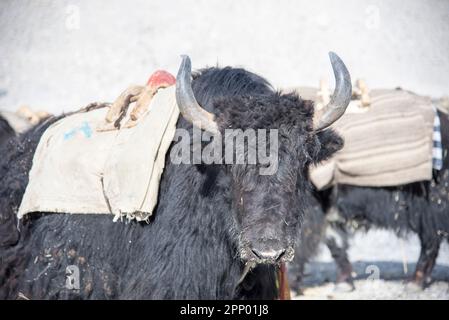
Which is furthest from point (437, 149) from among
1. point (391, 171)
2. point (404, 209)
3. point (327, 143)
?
point (327, 143)

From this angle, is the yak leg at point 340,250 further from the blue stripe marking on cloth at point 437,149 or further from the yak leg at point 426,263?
the blue stripe marking on cloth at point 437,149

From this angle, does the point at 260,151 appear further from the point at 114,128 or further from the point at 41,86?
the point at 41,86

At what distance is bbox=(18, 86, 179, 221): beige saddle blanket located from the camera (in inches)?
135

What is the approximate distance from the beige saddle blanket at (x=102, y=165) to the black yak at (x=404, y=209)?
2915 millimetres

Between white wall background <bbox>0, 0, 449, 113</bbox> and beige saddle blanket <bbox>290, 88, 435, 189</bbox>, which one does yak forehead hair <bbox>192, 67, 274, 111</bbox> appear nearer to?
beige saddle blanket <bbox>290, 88, 435, 189</bbox>

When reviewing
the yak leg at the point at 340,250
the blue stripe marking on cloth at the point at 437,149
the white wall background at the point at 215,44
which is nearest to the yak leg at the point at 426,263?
the yak leg at the point at 340,250

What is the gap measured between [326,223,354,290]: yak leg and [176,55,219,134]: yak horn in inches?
147

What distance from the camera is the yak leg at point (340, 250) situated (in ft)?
22.3

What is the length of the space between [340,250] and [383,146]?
1451 millimetres

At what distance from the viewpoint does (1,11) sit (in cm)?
1097

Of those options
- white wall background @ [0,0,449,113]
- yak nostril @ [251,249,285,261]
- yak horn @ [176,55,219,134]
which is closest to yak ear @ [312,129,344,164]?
yak horn @ [176,55,219,134]

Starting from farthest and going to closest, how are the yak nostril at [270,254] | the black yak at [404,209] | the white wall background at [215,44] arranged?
the white wall background at [215,44], the black yak at [404,209], the yak nostril at [270,254]

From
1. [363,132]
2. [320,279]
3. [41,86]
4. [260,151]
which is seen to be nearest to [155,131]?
[260,151]
